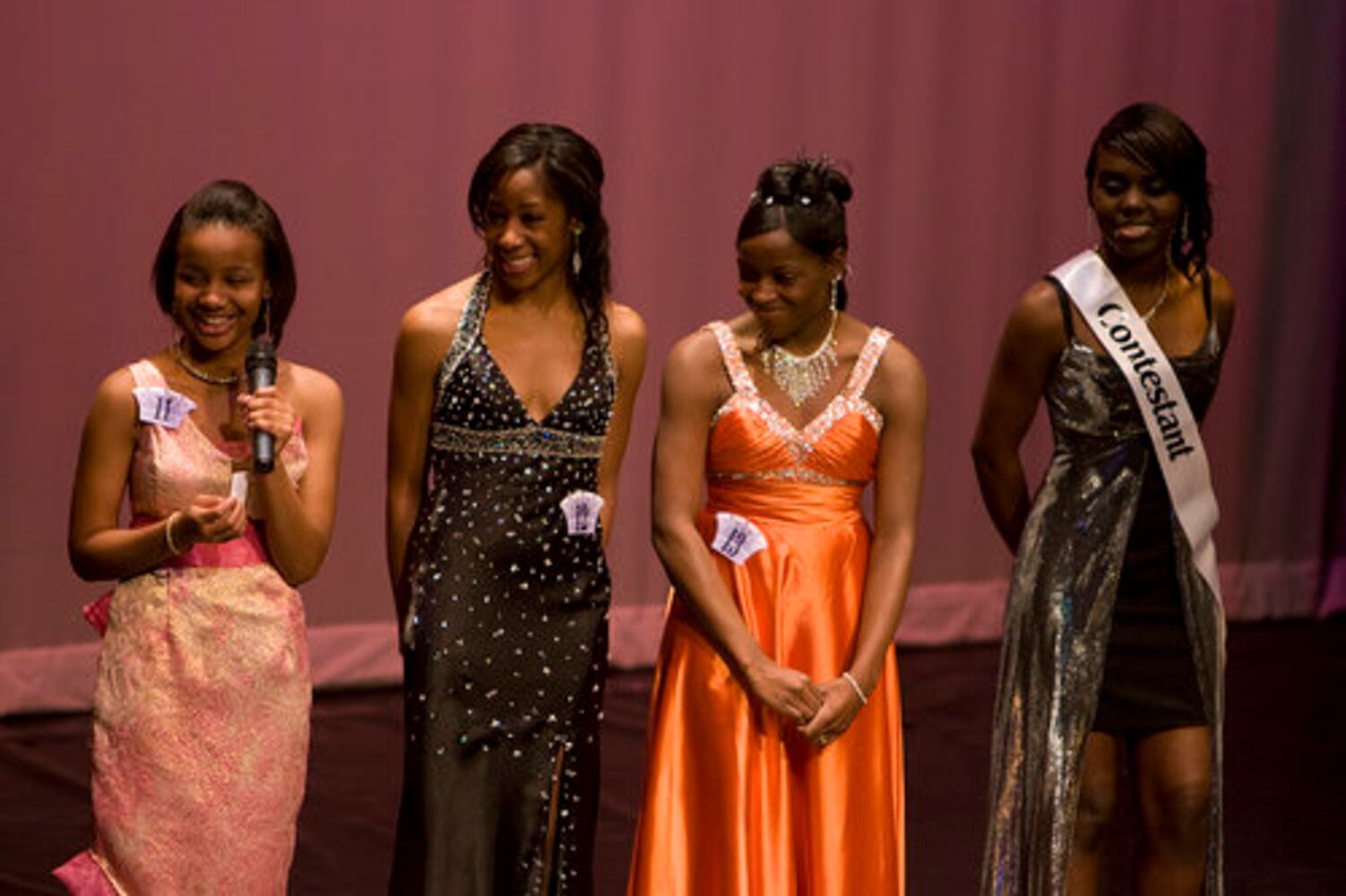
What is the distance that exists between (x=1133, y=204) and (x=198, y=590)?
1.49 m

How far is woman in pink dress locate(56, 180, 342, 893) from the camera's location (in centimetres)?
295

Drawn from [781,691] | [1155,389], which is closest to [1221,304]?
[1155,389]

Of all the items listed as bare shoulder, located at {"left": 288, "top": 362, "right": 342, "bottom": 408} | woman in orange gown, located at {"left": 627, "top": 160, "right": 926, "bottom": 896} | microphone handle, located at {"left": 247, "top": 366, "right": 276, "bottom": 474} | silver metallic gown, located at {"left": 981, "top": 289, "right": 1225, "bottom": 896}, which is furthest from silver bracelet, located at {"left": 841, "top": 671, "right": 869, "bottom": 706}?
microphone handle, located at {"left": 247, "top": 366, "right": 276, "bottom": 474}

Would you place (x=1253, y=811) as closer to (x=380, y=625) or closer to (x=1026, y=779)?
(x=1026, y=779)

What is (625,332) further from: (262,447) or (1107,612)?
(1107,612)

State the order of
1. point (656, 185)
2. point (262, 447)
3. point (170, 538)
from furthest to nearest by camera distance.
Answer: point (656, 185) → point (170, 538) → point (262, 447)

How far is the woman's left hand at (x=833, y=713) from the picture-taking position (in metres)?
3.22

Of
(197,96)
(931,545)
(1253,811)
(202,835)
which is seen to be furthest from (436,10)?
(202,835)

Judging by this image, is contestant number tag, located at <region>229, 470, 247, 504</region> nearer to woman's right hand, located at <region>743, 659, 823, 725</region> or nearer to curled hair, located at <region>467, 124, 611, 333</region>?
curled hair, located at <region>467, 124, 611, 333</region>

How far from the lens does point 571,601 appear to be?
3.33 meters

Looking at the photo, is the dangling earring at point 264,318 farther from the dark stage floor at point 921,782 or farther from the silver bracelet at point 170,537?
the dark stage floor at point 921,782

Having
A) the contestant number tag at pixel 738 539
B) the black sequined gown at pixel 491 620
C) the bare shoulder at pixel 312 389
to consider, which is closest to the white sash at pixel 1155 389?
the contestant number tag at pixel 738 539

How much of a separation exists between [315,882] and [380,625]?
1.82 m

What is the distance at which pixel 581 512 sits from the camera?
3.29m
